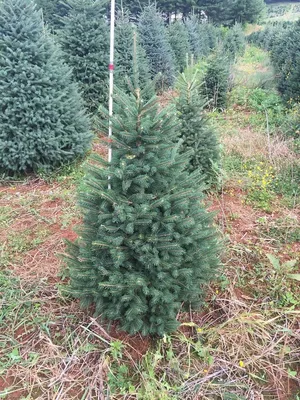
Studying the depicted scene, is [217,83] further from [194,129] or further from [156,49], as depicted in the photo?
[194,129]

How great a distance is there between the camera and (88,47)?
6719 millimetres

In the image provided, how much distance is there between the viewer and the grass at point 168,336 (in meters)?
2.20

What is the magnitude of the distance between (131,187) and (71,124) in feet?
10.4

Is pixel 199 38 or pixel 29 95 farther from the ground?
pixel 199 38

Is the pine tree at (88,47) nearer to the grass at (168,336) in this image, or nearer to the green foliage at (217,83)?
the green foliage at (217,83)

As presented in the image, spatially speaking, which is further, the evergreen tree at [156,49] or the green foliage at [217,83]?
the evergreen tree at [156,49]

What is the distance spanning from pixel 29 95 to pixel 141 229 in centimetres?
337

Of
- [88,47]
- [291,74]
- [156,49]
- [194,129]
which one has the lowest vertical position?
[194,129]

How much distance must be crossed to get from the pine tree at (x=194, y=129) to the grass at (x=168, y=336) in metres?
0.70

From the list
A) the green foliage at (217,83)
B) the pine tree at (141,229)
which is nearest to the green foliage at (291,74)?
the green foliage at (217,83)

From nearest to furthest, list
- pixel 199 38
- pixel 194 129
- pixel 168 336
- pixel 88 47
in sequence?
pixel 168 336 < pixel 194 129 < pixel 88 47 < pixel 199 38

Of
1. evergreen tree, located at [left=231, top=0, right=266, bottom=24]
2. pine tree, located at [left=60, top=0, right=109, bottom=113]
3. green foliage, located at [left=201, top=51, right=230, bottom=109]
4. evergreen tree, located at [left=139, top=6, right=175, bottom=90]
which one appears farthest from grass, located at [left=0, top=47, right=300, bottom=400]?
evergreen tree, located at [left=231, top=0, right=266, bottom=24]

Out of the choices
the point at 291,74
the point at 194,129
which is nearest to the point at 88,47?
the point at 194,129

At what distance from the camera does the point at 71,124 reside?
16.3 ft
